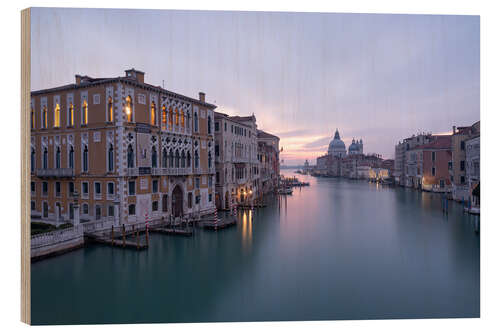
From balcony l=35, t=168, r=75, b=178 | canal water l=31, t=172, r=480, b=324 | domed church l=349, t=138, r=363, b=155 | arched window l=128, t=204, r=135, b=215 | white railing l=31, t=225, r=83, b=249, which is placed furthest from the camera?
domed church l=349, t=138, r=363, b=155

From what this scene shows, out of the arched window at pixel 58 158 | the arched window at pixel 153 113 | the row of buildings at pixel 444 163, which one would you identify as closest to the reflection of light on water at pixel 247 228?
the arched window at pixel 153 113

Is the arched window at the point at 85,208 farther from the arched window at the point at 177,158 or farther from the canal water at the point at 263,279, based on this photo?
the arched window at the point at 177,158

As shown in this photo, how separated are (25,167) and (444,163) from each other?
37708 mm

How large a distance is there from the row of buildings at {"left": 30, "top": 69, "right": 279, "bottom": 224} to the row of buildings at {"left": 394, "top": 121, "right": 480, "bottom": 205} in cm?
1426

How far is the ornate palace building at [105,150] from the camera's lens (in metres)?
11.9

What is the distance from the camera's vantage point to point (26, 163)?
6.50 meters

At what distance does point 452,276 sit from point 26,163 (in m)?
11.1

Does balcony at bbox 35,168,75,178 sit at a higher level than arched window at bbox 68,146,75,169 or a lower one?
lower

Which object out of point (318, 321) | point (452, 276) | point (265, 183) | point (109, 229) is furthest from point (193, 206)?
point (265, 183)

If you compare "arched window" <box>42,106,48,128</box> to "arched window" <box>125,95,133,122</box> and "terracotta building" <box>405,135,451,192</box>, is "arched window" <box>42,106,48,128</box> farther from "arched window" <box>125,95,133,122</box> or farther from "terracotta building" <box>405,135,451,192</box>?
"terracotta building" <box>405,135,451,192</box>

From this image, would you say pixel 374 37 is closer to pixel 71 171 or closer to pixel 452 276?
pixel 452 276

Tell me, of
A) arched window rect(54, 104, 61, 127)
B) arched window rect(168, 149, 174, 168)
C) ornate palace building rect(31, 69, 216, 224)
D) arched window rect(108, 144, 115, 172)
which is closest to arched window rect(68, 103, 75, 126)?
ornate palace building rect(31, 69, 216, 224)

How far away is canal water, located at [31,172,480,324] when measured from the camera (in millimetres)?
6816

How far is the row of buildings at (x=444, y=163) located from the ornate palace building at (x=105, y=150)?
14.6m
